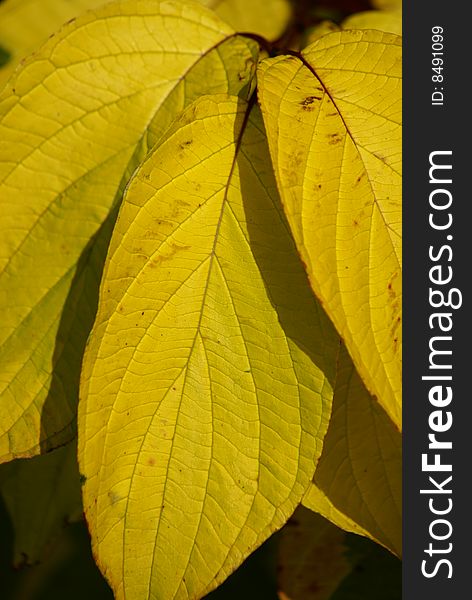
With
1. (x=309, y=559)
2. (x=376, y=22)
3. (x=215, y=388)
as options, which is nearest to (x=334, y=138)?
(x=215, y=388)

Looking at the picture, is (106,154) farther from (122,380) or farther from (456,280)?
(456,280)

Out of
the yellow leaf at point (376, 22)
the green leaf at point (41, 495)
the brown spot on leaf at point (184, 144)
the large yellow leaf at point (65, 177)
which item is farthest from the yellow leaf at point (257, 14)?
the green leaf at point (41, 495)

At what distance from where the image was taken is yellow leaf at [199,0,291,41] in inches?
34.9

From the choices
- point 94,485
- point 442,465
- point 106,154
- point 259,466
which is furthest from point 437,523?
point 106,154

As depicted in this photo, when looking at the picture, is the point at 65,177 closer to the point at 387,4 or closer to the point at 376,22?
the point at 376,22

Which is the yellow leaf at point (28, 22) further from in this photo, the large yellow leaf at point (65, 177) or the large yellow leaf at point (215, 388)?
the large yellow leaf at point (215, 388)

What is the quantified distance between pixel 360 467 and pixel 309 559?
0.68 feet

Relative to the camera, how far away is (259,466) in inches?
22.8

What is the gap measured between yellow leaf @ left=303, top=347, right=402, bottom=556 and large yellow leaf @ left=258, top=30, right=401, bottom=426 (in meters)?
0.13

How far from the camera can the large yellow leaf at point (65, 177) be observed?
624mm

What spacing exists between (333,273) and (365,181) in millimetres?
74

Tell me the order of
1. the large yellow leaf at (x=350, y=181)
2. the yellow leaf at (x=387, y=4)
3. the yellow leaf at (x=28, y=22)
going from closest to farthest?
the large yellow leaf at (x=350, y=181), the yellow leaf at (x=28, y=22), the yellow leaf at (x=387, y=4)

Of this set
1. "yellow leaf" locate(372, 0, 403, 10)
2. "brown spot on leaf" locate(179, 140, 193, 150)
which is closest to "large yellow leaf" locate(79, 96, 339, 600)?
"brown spot on leaf" locate(179, 140, 193, 150)

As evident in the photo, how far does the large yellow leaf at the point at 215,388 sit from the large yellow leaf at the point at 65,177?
87mm
